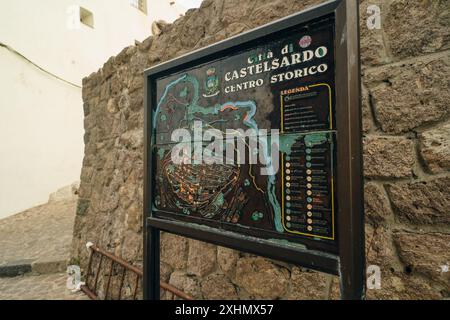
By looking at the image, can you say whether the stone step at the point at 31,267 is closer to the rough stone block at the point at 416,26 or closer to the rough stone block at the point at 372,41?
the rough stone block at the point at 372,41

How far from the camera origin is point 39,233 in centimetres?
443

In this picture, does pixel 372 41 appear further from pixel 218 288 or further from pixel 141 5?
pixel 141 5

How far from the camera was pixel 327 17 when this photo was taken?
2.71ft

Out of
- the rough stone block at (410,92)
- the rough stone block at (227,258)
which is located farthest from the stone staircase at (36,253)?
the rough stone block at (410,92)

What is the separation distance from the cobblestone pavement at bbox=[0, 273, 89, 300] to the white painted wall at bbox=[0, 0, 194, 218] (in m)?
2.90

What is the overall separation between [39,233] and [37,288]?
5.86 ft

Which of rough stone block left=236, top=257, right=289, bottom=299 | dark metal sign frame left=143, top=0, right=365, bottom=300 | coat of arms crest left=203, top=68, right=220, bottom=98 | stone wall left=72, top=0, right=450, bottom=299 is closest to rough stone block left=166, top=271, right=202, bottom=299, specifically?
stone wall left=72, top=0, right=450, bottom=299

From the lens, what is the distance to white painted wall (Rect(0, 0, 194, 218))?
5.32m

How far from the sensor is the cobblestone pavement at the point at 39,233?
11.7ft

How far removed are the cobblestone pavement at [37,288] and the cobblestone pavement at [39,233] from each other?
0.24 meters

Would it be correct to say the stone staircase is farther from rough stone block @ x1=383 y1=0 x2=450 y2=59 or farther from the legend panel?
rough stone block @ x1=383 y1=0 x2=450 y2=59

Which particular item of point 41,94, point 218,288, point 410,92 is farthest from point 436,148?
point 41,94
